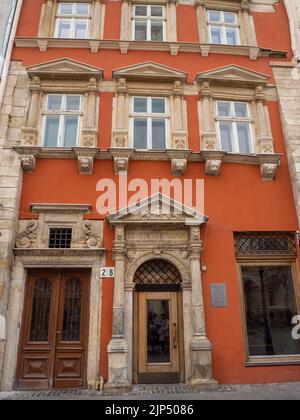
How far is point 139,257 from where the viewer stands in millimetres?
8500

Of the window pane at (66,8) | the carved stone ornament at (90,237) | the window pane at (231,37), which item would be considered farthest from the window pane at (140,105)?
the window pane at (66,8)

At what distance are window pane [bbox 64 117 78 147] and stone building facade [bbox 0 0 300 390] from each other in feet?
0.10

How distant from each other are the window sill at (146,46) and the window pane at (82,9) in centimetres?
159

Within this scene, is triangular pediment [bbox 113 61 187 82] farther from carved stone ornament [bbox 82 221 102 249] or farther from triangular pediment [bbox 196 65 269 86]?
carved stone ornament [bbox 82 221 102 249]

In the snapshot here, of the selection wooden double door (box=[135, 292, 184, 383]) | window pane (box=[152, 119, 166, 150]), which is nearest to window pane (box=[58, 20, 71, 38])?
window pane (box=[152, 119, 166, 150])

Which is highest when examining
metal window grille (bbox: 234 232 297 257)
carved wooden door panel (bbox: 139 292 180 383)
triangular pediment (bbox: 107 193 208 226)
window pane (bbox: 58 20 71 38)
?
window pane (bbox: 58 20 71 38)

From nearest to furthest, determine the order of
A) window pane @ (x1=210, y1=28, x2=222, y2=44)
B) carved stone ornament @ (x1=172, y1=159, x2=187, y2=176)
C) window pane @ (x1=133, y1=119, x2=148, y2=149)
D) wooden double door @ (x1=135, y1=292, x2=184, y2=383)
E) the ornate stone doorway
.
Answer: the ornate stone doorway
wooden double door @ (x1=135, y1=292, x2=184, y2=383)
carved stone ornament @ (x1=172, y1=159, x2=187, y2=176)
window pane @ (x1=133, y1=119, x2=148, y2=149)
window pane @ (x1=210, y1=28, x2=222, y2=44)

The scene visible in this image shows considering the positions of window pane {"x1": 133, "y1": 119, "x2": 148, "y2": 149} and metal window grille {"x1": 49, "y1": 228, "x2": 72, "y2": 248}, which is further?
window pane {"x1": 133, "y1": 119, "x2": 148, "y2": 149}

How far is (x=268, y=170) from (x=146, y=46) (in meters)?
5.37

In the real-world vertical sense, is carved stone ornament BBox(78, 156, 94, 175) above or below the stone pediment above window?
below

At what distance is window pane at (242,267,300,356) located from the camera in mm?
8367

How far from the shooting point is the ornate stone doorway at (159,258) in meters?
7.55

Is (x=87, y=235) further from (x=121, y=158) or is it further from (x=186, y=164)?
(x=186, y=164)

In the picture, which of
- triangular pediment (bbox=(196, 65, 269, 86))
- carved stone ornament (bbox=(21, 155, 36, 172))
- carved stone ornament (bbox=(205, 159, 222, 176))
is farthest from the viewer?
triangular pediment (bbox=(196, 65, 269, 86))
